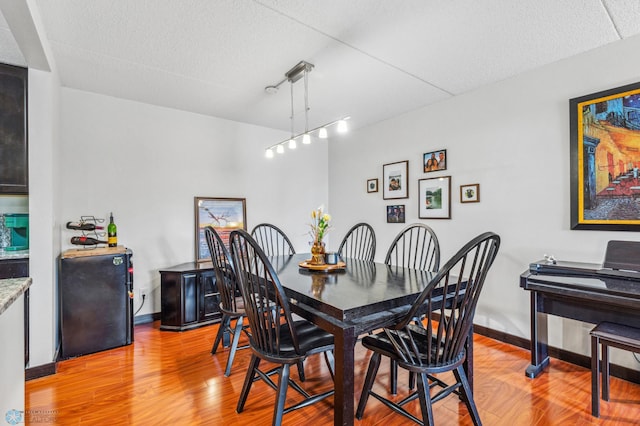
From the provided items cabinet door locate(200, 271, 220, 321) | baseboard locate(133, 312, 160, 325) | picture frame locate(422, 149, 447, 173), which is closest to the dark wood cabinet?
cabinet door locate(200, 271, 220, 321)

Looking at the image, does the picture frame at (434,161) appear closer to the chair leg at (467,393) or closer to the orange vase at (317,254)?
the orange vase at (317,254)

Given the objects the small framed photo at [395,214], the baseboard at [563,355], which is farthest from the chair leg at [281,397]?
the small framed photo at [395,214]

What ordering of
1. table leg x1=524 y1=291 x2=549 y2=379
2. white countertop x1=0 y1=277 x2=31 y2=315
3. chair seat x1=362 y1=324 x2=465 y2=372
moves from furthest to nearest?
1. table leg x1=524 y1=291 x2=549 y2=379
2. chair seat x1=362 y1=324 x2=465 y2=372
3. white countertop x1=0 y1=277 x2=31 y2=315

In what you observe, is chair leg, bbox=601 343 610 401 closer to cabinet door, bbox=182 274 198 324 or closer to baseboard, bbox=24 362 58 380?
cabinet door, bbox=182 274 198 324

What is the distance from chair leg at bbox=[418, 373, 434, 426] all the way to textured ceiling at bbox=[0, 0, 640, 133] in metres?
2.06

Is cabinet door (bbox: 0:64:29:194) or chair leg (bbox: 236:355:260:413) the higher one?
cabinet door (bbox: 0:64:29:194)

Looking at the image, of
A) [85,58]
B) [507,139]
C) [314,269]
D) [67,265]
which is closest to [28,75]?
[85,58]

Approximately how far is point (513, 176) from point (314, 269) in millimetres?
2009

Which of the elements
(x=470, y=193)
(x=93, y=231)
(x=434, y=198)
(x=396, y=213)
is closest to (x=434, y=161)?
(x=434, y=198)

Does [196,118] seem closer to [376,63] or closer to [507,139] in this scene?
[376,63]

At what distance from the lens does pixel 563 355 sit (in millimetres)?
2543

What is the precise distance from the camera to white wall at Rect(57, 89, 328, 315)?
10.3 feet

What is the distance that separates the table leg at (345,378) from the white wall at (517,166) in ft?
7.02

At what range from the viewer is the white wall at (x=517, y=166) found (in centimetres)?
243
